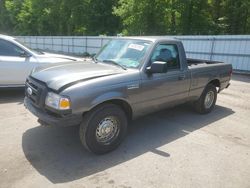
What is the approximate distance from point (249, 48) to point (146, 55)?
1062 cm

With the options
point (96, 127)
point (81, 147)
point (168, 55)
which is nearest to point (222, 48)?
point (168, 55)

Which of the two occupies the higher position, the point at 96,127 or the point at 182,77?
the point at 182,77

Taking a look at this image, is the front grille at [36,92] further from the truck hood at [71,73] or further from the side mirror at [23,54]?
the side mirror at [23,54]

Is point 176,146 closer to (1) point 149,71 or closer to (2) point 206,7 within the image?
(1) point 149,71

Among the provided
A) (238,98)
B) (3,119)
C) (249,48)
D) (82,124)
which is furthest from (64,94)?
(249,48)

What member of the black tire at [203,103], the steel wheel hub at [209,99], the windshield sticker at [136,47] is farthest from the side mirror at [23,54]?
the steel wheel hub at [209,99]

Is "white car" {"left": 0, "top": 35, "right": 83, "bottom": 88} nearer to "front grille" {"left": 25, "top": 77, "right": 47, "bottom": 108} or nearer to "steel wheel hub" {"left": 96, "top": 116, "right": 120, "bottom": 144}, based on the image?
"front grille" {"left": 25, "top": 77, "right": 47, "bottom": 108}

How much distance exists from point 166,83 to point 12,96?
15.7ft

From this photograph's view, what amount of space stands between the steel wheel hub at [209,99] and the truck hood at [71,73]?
2.99 meters

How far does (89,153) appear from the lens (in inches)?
165

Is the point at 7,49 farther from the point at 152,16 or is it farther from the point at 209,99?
the point at 152,16

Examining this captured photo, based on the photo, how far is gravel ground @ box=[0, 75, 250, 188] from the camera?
11.6 ft

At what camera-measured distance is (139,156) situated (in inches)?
165

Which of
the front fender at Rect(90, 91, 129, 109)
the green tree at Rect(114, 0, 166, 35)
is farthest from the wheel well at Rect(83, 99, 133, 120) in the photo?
the green tree at Rect(114, 0, 166, 35)
